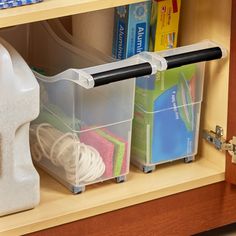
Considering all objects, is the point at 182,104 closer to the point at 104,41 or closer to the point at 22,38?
the point at 104,41

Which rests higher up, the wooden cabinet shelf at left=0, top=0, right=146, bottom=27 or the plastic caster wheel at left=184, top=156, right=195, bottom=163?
the wooden cabinet shelf at left=0, top=0, right=146, bottom=27

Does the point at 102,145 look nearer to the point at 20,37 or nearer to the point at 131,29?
the point at 131,29

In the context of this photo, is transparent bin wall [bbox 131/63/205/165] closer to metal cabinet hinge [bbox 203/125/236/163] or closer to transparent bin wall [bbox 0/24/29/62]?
metal cabinet hinge [bbox 203/125/236/163]

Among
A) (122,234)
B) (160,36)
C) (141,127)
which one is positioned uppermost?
(160,36)

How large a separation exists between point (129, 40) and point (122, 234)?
0.86 ft

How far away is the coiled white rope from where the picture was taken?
1264mm

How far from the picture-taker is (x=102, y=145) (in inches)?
50.2

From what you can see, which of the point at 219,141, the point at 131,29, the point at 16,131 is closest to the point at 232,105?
the point at 219,141

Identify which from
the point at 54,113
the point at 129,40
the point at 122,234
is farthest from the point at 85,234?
the point at 129,40

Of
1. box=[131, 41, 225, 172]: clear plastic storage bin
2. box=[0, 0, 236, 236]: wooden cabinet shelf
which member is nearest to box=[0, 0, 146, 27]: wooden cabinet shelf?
box=[0, 0, 236, 236]: wooden cabinet shelf

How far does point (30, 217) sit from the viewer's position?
1.22 m

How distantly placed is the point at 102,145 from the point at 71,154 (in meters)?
0.04

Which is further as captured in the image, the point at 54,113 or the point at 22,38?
the point at 22,38

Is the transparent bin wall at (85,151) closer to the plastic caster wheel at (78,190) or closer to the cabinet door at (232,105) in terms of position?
the plastic caster wheel at (78,190)
